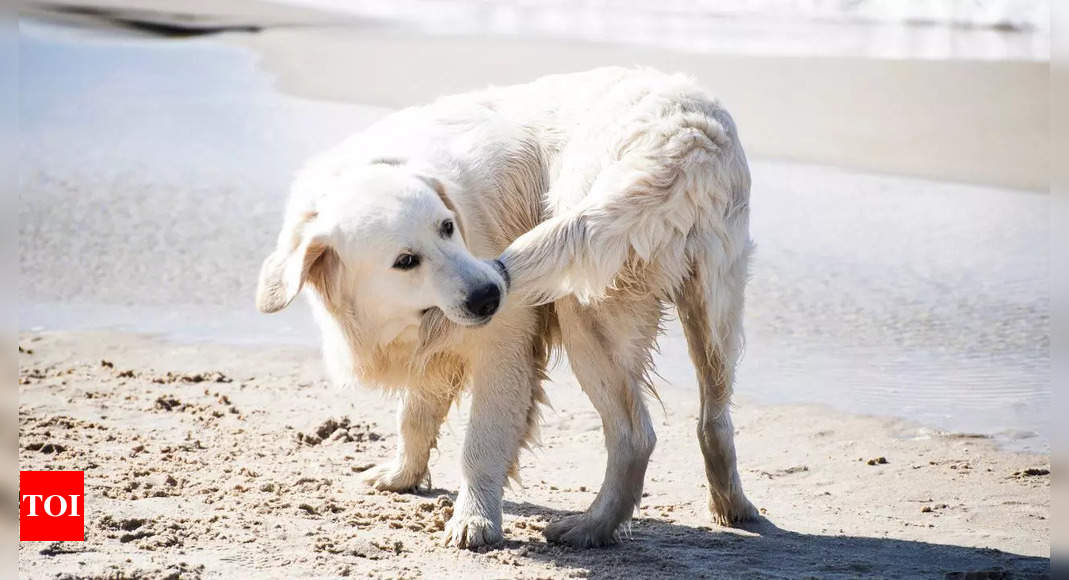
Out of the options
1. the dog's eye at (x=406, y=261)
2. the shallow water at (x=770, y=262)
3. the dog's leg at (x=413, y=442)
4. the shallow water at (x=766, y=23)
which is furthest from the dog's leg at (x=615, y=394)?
the shallow water at (x=766, y=23)

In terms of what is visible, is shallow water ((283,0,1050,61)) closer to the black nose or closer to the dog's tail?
the dog's tail

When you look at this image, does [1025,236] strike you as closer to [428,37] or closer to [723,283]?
[723,283]

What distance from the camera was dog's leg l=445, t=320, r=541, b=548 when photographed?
5.04m

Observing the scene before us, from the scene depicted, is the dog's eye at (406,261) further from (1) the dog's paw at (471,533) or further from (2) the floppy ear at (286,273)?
(1) the dog's paw at (471,533)

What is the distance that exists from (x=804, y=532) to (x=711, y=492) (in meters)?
0.43

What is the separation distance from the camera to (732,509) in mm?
5355

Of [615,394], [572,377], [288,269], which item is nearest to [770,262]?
[572,377]

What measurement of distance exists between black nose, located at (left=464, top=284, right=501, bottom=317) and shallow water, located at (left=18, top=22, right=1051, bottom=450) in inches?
116

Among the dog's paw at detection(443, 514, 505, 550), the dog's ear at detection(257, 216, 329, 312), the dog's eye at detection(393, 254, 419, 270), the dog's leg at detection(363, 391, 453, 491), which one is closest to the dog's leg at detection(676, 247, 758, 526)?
the dog's paw at detection(443, 514, 505, 550)

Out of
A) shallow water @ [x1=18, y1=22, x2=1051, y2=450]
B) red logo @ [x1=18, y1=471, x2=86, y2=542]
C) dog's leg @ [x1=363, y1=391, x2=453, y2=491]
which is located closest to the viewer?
red logo @ [x1=18, y1=471, x2=86, y2=542]

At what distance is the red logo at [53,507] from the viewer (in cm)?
405

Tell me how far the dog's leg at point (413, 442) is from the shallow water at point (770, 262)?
2.05m

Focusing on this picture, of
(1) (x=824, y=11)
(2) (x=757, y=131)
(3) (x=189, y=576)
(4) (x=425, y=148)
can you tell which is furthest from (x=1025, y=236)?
(1) (x=824, y=11)

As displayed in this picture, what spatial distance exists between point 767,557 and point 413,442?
1741 millimetres
